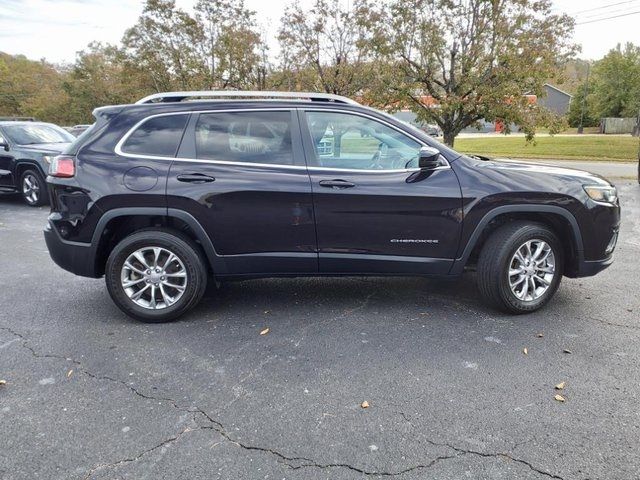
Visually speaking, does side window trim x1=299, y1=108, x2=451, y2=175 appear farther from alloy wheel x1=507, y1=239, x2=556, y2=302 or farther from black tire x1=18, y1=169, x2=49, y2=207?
black tire x1=18, y1=169, x2=49, y2=207

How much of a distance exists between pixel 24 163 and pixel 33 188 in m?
0.53

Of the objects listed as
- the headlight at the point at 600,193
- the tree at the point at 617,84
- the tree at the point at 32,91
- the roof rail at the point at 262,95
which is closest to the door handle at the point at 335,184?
the roof rail at the point at 262,95

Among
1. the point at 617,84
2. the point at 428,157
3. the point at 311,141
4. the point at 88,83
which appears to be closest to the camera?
the point at 428,157

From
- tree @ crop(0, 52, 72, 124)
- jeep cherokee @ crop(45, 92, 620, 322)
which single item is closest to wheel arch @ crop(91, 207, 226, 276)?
jeep cherokee @ crop(45, 92, 620, 322)

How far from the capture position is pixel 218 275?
3.97m

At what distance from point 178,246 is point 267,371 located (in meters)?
1.34

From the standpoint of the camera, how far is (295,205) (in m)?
3.77

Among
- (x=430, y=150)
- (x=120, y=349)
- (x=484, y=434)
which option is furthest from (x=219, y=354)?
(x=430, y=150)

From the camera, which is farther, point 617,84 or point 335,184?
point 617,84

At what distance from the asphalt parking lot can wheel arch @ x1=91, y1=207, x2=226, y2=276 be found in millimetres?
557

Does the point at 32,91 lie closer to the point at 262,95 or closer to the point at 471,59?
the point at 471,59

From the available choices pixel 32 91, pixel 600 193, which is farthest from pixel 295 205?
pixel 32 91

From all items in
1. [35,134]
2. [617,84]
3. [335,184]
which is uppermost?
[617,84]

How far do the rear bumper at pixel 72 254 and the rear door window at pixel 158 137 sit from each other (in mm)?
888
